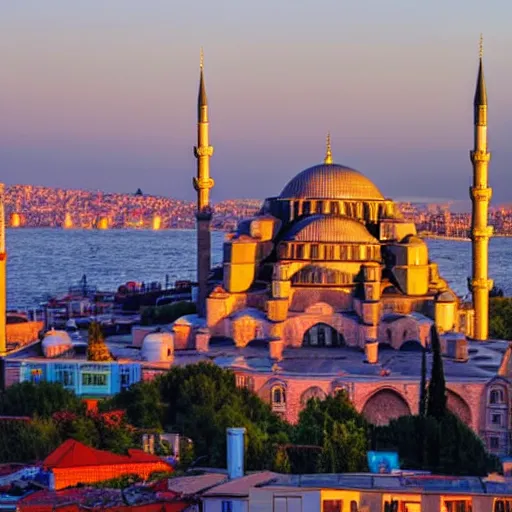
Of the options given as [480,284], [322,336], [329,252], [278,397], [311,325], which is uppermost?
[329,252]

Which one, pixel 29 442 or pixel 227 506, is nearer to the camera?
pixel 227 506

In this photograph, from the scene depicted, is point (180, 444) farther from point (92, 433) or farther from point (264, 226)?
point (264, 226)

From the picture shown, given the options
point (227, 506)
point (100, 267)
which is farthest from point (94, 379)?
point (100, 267)

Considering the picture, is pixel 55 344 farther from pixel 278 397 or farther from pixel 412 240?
pixel 412 240

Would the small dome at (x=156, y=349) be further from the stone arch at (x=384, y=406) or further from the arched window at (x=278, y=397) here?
the stone arch at (x=384, y=406)

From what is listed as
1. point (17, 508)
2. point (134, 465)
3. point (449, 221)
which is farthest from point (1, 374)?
point (449, 221)
